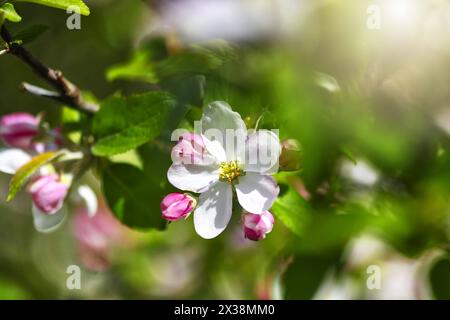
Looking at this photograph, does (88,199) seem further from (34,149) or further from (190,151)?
(190,151)

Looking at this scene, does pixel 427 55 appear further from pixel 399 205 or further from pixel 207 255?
pixel 207 255

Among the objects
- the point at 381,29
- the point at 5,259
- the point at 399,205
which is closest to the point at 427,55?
the point at 381,29

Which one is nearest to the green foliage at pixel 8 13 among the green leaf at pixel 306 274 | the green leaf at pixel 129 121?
the green leaf at pixel 129 121

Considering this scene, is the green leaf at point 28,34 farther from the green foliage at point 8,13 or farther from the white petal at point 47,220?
the white petal at point 47,220

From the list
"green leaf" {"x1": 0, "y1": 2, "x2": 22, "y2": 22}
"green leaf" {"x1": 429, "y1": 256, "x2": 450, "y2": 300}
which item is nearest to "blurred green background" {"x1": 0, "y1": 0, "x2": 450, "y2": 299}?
"green leaf" {"x1": 429, "y1": 256, "x2": 450, "y2": 300}

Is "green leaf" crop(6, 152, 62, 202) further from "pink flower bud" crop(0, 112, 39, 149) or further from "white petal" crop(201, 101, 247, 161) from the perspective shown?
"white petal" crop(201, 101, 247, 161)

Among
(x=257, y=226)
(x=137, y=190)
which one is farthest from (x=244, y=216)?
(x=137, y=190)
